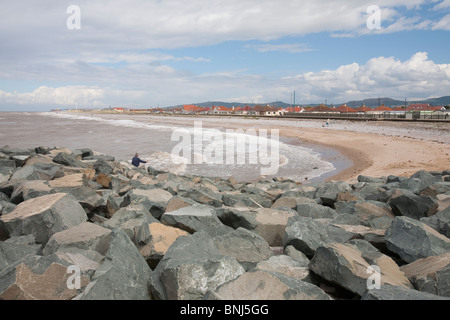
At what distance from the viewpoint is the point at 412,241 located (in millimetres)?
3449

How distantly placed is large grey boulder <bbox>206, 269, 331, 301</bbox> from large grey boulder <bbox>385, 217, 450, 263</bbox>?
1.54m

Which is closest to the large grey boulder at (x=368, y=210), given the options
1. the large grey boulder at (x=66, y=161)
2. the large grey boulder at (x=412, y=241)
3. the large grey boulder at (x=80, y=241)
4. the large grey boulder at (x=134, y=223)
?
the large grey boulder at (x=412, y=241)

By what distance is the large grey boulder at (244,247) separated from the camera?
321cm

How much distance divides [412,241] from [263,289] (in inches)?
81.3

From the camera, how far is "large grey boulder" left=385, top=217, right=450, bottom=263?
333cm

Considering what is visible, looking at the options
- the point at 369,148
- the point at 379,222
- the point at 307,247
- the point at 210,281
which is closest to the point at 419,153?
the point at 369,148

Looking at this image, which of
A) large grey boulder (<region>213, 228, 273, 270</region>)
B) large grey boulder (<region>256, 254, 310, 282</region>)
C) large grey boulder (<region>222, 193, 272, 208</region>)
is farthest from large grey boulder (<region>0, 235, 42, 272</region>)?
large grey boulder (<region>222, 193, 272, 208</region>)

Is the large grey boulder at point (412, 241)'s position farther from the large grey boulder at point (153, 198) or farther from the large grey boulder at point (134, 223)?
the large grey boulder at point (153, 198)

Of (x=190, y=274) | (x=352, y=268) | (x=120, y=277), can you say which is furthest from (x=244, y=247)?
(x=120, y=277)

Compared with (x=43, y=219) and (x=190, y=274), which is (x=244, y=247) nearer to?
(x=190, y=274)

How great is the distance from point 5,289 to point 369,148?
79.6ft

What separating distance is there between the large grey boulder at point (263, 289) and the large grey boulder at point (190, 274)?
17 cm

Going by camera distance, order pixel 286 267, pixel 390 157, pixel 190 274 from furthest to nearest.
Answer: pixel 390 157, pixel 286 267, pixel 190 274
